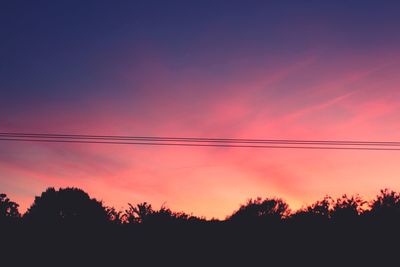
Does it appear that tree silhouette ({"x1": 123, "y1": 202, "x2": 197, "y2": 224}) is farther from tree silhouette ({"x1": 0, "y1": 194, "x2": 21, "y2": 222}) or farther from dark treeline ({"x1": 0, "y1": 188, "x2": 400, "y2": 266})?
tree silhouette ({"x1": 0, "y1": 194, "x2": 21, "y2": 222})

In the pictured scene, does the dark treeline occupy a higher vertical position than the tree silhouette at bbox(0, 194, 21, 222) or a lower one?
lower

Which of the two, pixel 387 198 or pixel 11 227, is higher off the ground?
pixel 387 198

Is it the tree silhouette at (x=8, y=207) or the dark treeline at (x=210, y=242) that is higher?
the tree silhouette at (x=8, y=207)

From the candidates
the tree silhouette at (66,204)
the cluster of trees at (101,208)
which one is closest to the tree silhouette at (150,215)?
the cluster of trees at (101,208)

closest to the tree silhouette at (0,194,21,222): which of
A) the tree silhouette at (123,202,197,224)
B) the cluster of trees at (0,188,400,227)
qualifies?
the cluster of trees at (0,188,400,227)

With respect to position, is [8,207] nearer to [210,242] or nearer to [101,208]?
[101,208]

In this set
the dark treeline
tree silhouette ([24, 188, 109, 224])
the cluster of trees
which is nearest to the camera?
the dark treeline

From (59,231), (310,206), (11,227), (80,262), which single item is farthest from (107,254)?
(310,206)

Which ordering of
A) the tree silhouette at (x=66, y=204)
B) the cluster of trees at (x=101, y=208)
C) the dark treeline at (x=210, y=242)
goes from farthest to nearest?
the tree silhouette at (x=66, y=204) → the cluster of trees at (x=101, y=208) → the dark treeline at (x=210, y=242)

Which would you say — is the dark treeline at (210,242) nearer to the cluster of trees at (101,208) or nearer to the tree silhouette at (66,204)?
the cluster of trees at (101,208)

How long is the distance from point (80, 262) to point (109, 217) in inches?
1624

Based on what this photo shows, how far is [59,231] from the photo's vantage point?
4028 centimetres

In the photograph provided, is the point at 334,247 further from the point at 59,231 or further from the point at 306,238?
the point at 59,231

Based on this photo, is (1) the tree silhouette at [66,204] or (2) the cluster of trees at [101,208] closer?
(2) the cluster of trees at [101,208]
